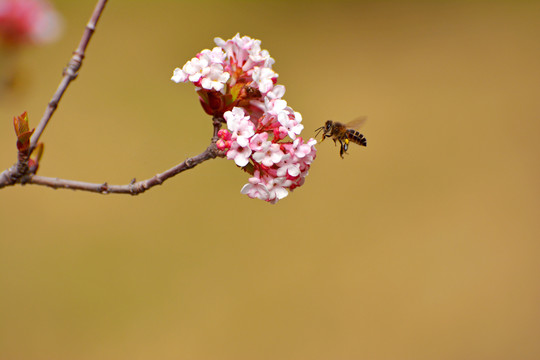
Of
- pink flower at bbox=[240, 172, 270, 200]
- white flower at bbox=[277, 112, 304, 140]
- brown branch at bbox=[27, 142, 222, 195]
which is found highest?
white flower at bbox=[277, 112, 304, 140]

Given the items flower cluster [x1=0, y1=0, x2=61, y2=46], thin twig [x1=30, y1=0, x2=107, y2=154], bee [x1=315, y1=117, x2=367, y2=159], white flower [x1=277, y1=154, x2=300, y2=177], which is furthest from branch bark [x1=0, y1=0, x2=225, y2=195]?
flower cluster [x1=0, y1=0, x2=61, y2=46]

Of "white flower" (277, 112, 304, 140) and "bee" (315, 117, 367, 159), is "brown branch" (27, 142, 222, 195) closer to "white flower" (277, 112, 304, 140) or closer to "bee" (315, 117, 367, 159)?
"white flower" (277, 112, 304, 140)

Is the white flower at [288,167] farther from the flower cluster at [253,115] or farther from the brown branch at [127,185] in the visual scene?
the brown branch at [127,185]

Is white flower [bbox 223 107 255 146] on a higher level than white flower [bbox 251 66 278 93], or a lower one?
lower

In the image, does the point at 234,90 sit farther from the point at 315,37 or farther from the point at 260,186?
the point at 315,37

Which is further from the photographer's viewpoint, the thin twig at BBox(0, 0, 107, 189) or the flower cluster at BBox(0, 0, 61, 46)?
the flower cluster at BBox(0, 0, 61, 46)

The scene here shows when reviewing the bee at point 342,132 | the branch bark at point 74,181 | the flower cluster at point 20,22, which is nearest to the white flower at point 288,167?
the branch bark at point 74,181

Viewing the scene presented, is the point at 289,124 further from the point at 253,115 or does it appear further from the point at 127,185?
the point at 127,185

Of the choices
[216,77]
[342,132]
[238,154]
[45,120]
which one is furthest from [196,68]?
[342,132]
